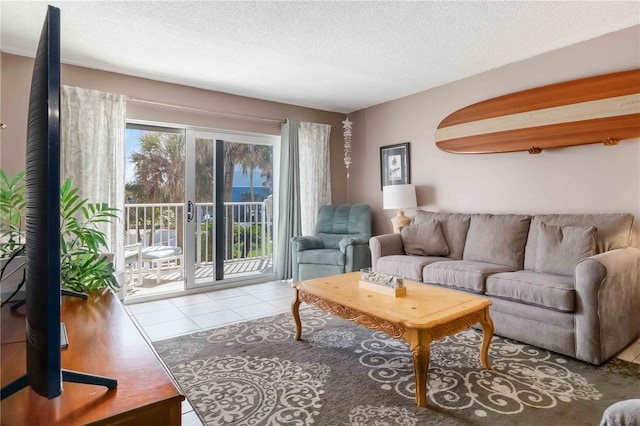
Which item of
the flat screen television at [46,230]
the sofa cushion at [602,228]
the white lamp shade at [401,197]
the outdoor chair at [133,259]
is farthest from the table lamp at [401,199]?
the flat screen television at [46,230]

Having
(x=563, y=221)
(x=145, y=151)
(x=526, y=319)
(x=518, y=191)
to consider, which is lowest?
(x=526, y=319)

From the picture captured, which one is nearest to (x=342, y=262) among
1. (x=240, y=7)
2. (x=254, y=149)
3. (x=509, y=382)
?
(x=254, y=149)

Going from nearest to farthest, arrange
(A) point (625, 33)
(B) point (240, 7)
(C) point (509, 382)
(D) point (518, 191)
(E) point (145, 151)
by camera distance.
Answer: (C) point (509, 382), (B) point (240, 7), (A) point (625, 33), (D) point (518, 191), (E) point (145, 151)

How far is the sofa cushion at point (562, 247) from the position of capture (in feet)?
8.54

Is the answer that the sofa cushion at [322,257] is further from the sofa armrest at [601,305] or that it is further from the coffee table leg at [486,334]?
the sofa armrest at [601,305]

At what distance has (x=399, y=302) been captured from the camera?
2.15m

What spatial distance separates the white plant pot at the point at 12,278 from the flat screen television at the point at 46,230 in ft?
2.46

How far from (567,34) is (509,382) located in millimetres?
2748

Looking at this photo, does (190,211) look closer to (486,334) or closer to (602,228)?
(486,334)

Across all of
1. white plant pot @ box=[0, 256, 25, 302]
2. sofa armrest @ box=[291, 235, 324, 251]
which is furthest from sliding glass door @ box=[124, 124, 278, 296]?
white plant pot @ box=[0, 256, 25, 302]

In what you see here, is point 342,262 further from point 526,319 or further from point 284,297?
point 526,319

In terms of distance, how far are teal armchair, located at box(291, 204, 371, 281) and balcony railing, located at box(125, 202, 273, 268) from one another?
2.30 feet

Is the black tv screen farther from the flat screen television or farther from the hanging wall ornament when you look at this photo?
the hanging wall ornament

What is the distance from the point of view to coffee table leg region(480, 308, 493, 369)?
2119 mm
